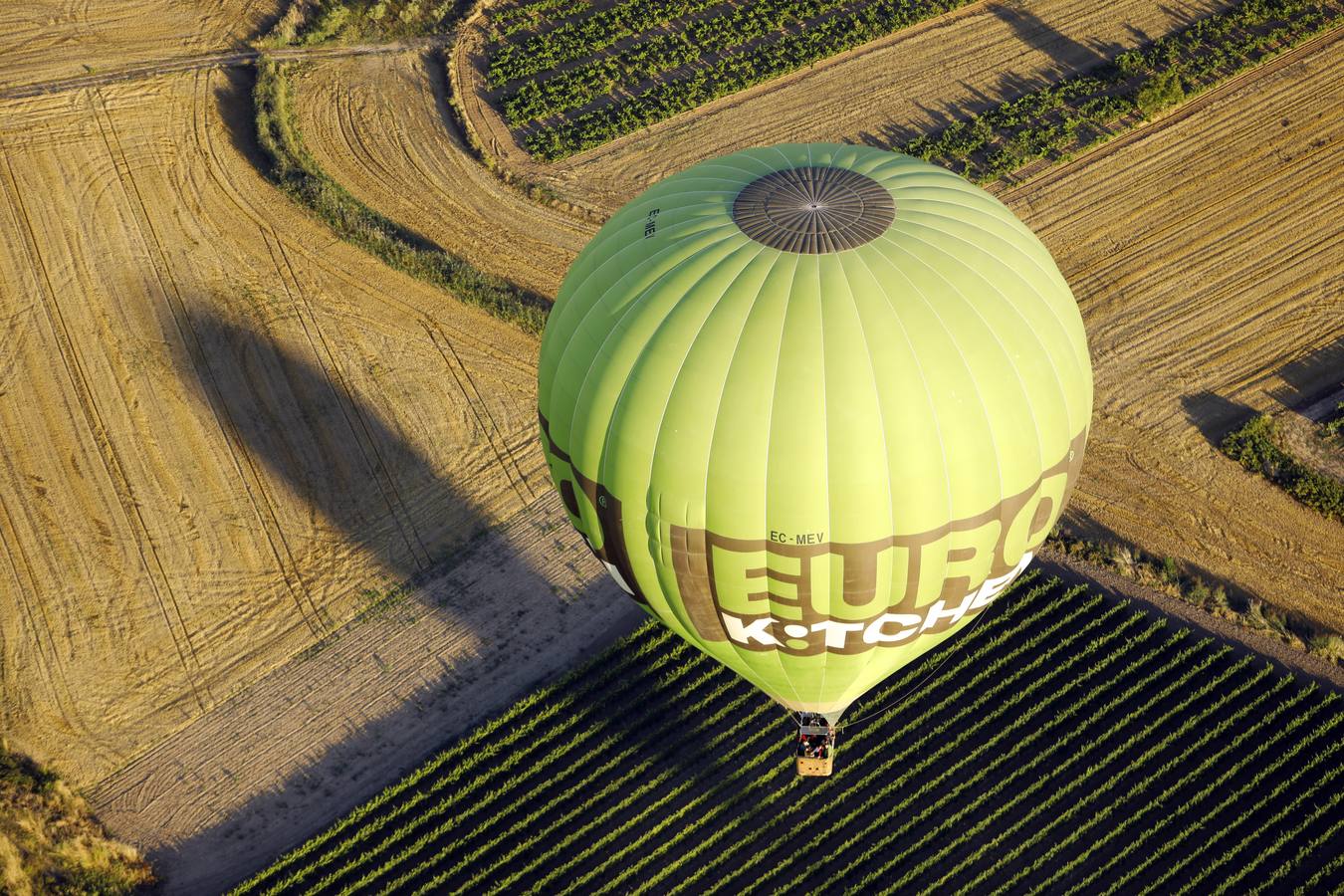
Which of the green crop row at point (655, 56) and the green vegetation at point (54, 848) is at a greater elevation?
the green crop row at point (655, 56)

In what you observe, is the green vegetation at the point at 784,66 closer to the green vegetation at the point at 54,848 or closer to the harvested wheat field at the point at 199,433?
the harvested wheat field at the point at 199,433

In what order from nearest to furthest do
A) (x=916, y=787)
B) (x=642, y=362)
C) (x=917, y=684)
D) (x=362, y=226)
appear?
(x=642, y=362)
(x=916, y=787)
(x=917, y=684)
(x=362, y=226)

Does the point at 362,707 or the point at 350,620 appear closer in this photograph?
the point at 362,707

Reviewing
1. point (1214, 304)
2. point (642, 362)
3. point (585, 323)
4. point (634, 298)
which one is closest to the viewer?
point (642, 362)

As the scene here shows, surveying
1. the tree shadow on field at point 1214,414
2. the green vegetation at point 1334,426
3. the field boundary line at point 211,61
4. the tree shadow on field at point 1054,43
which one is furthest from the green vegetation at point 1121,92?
the field boundary line at point 211,61

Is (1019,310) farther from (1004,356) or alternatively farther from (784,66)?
(784,66)

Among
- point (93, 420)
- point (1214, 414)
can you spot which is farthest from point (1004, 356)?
point (93, 420)

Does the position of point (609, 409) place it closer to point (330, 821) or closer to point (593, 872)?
point (593, 872)
